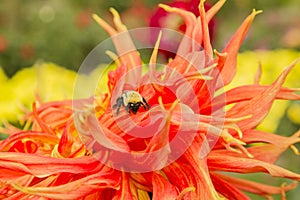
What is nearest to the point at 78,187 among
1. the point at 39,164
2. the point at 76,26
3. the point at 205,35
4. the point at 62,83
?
the point at 39,164

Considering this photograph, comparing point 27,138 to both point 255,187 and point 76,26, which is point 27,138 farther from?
point 76,26

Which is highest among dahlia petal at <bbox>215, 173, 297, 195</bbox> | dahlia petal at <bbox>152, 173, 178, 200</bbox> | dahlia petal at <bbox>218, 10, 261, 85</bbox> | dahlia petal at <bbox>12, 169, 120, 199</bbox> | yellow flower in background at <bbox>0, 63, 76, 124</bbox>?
yellow flower in background at <bbox>0, 63, 76, 124</bbox>

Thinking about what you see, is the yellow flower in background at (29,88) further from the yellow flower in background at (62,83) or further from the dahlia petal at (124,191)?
the dahlia petal at (124,191)

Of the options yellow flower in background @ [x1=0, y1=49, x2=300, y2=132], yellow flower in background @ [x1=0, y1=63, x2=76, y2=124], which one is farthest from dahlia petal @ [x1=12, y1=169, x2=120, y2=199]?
yellow flower in background @ [x1=0, y1=63, x2=76, y2=124]

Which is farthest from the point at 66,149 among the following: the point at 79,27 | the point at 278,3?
the point at 278,3

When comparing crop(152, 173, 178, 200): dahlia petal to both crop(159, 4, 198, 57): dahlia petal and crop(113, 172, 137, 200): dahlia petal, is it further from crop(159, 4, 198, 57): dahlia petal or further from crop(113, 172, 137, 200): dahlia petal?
crop(159, 4, 198, 57): dahlia petal

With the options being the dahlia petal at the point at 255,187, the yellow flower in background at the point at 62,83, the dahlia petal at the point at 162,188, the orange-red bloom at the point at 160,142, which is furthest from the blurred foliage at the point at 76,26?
the dahlia petal at the point at 162,188
